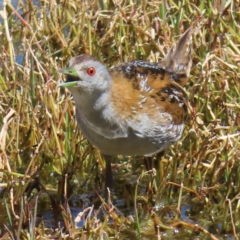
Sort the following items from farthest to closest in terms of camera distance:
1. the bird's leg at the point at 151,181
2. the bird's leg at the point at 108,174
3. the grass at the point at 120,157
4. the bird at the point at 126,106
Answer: the bird's leg at the point at 108,174, the bird's leg at the point at 151,181, the grass at the point at 120,157, the bird at the point at 126,106

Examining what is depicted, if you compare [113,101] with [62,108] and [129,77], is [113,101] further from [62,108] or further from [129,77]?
[62,108]

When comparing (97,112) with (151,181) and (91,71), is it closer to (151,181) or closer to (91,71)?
(91,71)

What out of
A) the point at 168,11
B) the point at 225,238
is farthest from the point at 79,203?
the point at 168,11

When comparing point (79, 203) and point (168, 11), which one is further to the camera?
point (168, 11)

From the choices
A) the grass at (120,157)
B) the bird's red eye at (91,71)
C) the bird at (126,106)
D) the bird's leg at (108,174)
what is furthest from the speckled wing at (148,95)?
the bird's leg at (108,174)

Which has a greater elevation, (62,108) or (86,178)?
(62,108)

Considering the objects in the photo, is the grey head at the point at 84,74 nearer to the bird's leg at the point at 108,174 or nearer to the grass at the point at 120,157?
the grass at the point at 120,157

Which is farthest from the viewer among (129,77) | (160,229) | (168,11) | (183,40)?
(168,11)
